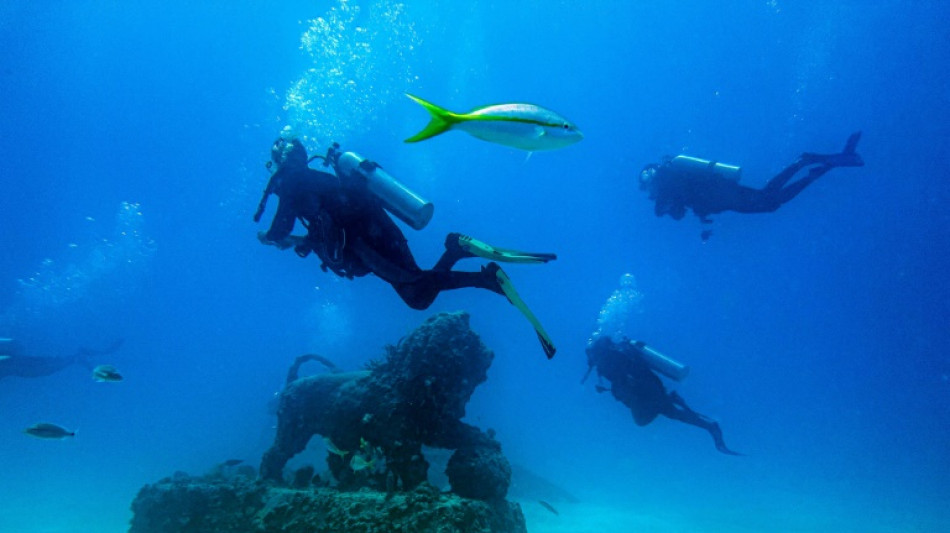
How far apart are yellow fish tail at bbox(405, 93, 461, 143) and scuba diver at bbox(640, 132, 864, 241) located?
463 inches

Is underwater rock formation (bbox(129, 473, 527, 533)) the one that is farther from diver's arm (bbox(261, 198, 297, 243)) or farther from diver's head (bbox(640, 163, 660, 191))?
diver's head (bbox(640, 163, 660, 191))

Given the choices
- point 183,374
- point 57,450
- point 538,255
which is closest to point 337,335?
point 183,374

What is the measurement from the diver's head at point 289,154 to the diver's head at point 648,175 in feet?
36.6

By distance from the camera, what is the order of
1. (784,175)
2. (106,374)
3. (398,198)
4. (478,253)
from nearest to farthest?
(478,253) < (398,198) < (106,374) < (784,175)

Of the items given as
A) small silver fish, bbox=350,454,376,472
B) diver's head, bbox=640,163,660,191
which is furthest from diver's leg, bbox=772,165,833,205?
small silver fish, bbox=350,454,376,472

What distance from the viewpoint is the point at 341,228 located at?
18.7 ft

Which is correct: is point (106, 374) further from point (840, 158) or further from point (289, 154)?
point (840, 158)

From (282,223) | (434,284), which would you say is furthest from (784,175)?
(282,223)

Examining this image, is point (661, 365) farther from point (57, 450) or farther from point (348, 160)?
point (57, 450)

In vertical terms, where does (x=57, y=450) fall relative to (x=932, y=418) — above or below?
above

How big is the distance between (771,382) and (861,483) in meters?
68.0

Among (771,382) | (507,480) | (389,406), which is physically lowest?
(507,480)

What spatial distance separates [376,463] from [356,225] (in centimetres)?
323

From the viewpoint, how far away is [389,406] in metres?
6.52
